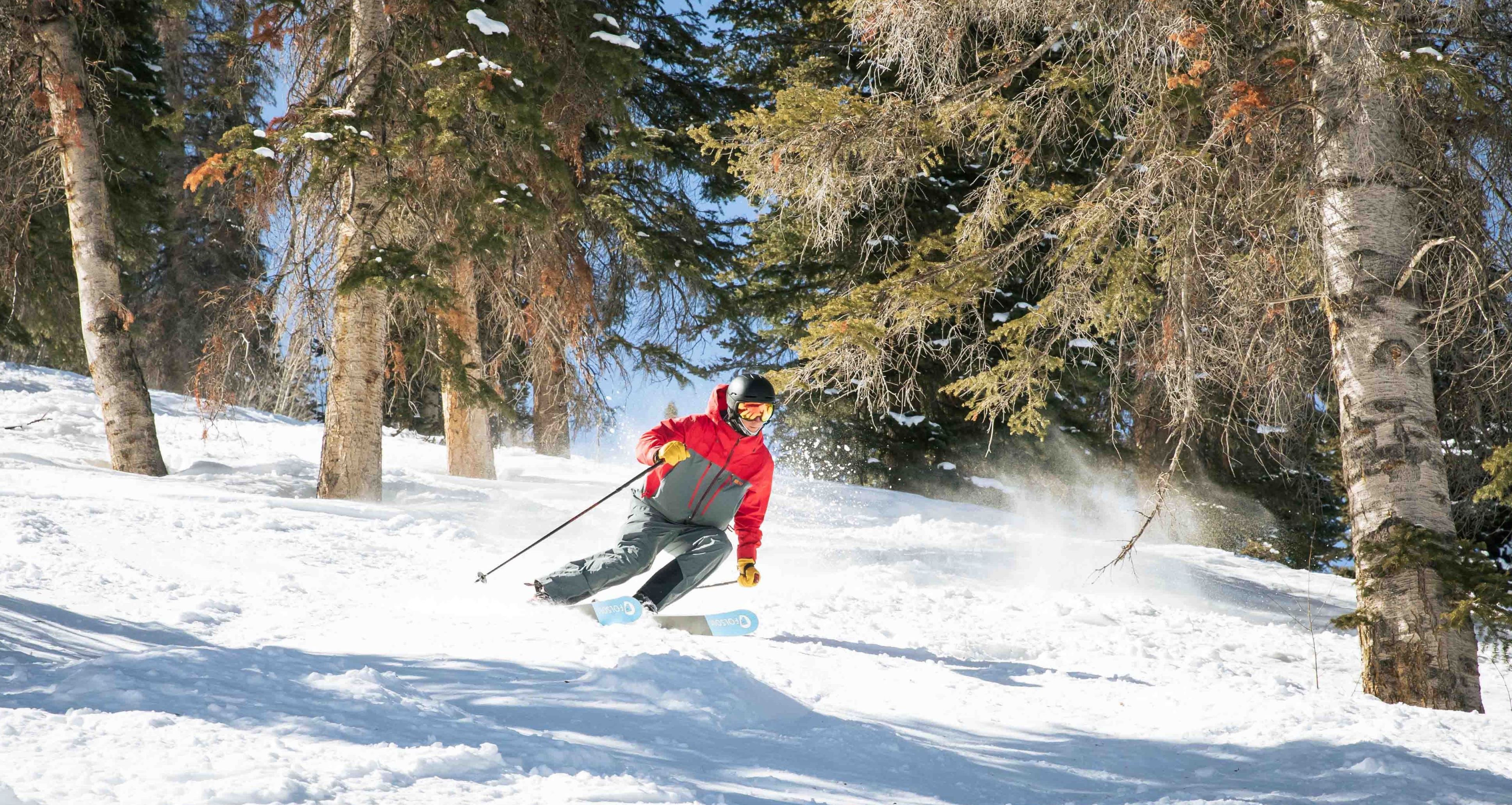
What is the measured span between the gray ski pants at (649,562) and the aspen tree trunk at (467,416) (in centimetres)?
618

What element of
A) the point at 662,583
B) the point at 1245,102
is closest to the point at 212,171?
the point at 662,583

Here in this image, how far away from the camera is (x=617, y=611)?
5.20 meters

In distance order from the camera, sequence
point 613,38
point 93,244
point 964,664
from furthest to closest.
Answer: point 613,38
point 93,244
point 964,664

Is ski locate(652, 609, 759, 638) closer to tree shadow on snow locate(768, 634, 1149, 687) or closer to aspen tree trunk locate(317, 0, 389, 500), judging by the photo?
tree shadow on snow locate(768, 634, 1149, 687)

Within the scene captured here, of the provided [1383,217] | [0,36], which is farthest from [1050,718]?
[0,36]

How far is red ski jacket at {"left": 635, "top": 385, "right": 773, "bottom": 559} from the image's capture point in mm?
5672

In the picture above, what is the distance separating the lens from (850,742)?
3527 millimetres

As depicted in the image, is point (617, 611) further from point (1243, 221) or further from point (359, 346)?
point (359, 346)

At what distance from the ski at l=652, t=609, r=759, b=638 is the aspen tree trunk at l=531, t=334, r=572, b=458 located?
6392 millimetres

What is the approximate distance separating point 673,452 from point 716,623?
39.7 inches

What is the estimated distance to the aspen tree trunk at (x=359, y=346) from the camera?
9070 millimetres

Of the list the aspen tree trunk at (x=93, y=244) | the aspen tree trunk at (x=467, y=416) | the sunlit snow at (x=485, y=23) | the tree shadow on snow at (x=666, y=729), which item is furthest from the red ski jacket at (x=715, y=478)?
the aspen tree trunk at (x=93, y=244)

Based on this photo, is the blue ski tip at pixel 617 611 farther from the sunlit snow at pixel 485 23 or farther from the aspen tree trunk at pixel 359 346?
the sunlit snow at pixel 485 23

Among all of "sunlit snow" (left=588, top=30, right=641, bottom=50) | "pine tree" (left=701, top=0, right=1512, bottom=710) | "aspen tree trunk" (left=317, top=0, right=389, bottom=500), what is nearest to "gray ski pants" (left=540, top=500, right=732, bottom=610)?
"pine tree" (left=701, top=0, right=1512, bottom=710)
